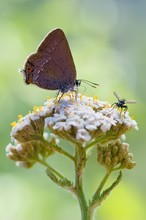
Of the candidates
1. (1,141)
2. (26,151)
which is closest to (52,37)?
(26,151)

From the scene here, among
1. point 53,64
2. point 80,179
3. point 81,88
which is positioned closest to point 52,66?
Answer: point 53,64

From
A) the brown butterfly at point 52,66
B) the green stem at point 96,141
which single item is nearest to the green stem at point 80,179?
the green stem at point 96,141

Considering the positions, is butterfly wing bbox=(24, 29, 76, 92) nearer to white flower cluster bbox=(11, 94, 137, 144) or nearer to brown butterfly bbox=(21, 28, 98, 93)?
brown butterfly bbox=(21, 28, 98, 93)

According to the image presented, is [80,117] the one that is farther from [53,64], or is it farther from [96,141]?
[53,64]

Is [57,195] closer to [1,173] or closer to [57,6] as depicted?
[1,173]

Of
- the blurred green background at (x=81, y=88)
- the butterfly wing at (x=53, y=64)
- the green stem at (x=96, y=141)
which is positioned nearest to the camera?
the green stem at (x=96, y=141)

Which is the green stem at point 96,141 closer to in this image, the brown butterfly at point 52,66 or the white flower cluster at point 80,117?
the white flower cluster at point 80,117

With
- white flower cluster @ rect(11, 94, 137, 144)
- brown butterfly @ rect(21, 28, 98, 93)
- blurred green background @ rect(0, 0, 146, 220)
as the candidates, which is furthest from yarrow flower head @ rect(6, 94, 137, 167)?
blurred green background @ rect(0, 0, 146, 220)

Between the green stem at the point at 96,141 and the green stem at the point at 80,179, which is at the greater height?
the green stem at the point at 96,141

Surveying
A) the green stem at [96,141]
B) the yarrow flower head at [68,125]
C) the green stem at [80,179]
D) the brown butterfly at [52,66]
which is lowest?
the green stem at [80,179]
